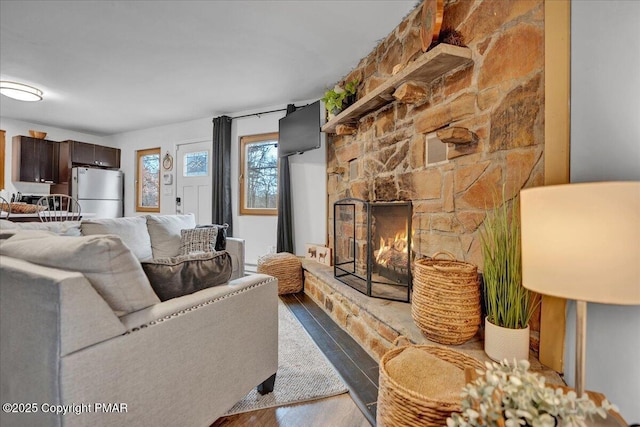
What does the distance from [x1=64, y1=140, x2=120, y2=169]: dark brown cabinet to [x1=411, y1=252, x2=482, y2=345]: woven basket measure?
613 cm

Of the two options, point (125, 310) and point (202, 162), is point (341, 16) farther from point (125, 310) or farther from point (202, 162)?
point (202, 162)

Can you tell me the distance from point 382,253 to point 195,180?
3626 mm

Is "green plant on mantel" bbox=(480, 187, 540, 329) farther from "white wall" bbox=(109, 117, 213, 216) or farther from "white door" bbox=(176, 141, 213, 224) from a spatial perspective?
"white wall" bbox=(109, 117, 213, 216)

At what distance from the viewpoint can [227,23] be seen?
237cm

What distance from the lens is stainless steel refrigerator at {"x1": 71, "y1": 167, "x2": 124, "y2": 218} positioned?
5.13 metres

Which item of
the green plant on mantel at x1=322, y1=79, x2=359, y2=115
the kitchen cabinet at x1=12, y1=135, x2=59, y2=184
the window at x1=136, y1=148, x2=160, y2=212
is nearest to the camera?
the green plant on mantel at x1=322, y1=79, x2=359, y2=115

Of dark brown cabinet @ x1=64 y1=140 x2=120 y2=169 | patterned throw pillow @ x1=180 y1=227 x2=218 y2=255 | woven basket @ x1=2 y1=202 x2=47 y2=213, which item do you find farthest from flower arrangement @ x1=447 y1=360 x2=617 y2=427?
dark brown cabinet @ x1=64 y1=140 x2=120 y2=169

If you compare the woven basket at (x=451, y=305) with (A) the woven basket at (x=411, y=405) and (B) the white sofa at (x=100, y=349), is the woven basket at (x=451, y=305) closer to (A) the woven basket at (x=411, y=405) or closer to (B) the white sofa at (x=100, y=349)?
(A) the woven basket at (x=411, y=405)

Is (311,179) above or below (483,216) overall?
above

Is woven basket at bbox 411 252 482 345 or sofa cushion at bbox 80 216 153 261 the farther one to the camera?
sofa cushion at bbox 80 216 153 261

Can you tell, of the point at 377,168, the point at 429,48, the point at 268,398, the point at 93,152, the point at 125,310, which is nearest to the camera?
the point at 125,310

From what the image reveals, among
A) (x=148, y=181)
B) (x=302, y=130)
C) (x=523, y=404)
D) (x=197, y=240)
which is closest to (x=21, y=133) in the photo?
(x=148, y=181)

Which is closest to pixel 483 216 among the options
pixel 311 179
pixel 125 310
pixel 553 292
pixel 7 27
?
pixel 553 292

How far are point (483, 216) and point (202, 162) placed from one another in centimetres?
444
